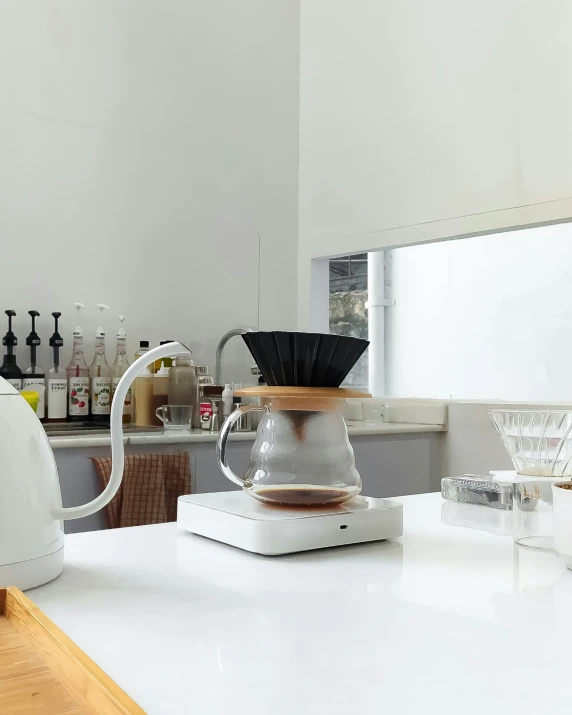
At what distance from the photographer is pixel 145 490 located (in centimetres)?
212

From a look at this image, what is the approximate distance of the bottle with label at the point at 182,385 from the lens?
260 centimetres

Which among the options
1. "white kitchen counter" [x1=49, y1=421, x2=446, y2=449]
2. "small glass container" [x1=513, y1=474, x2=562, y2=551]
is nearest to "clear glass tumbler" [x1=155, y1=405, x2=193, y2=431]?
"white kitchen counter" [x1=49, y1=421, x2=446, y2=449]

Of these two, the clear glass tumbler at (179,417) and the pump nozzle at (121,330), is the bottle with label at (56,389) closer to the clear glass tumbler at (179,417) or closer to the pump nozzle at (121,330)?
the pump nozzle at (121,330)

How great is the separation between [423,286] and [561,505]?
2.80 meters

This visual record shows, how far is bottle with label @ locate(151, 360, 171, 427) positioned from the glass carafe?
5.80ft

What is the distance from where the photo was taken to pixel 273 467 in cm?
87

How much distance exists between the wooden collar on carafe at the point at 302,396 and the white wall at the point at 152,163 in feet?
6.11

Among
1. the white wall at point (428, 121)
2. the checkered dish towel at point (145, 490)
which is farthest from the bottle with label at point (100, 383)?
the white wall at point (428, 121)

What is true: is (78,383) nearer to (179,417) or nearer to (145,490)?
(179,417)

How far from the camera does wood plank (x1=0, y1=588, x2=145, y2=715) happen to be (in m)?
0.42

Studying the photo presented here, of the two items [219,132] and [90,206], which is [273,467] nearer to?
[90,206]

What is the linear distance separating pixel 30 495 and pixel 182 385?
75.6 inches

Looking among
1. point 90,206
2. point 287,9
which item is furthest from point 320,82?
point 90,206

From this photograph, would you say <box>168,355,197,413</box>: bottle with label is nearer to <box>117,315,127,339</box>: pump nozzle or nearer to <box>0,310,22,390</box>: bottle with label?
<box>117,315,127,339</box>: pump nozzle
